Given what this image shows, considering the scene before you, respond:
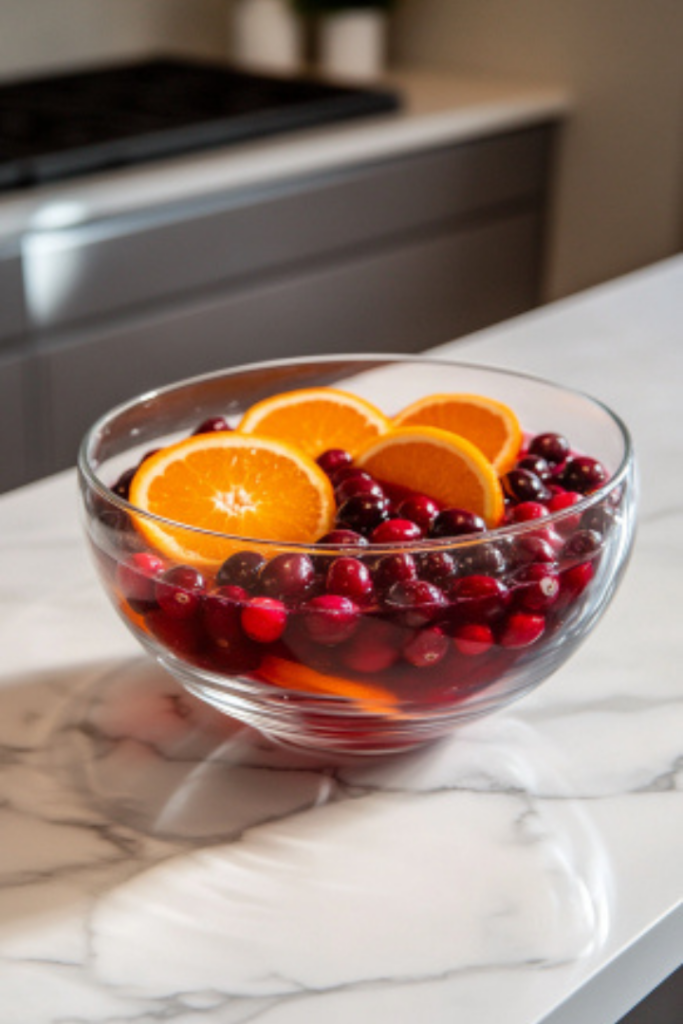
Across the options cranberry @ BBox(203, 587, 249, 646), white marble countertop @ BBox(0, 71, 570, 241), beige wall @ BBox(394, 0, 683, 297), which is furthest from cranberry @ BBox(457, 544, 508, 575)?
beige wall @ BBox(394, 0, 683, 297)

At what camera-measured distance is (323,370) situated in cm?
96

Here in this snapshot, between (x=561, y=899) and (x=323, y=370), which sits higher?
(x=323, y=370)

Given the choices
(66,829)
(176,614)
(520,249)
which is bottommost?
(520,249)

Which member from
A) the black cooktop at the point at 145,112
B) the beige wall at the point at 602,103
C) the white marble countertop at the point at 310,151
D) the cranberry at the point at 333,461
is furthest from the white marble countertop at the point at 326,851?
the beige wall at the point at 602,103

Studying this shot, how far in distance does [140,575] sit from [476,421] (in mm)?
258

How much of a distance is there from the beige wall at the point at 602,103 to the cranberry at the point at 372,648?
229cm

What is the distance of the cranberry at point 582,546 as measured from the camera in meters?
0.71

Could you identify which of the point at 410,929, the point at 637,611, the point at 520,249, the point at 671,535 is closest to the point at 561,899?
the point at 410,929

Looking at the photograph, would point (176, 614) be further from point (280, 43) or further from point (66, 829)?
point (280, 43)

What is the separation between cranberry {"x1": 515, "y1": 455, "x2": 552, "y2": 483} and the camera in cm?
83

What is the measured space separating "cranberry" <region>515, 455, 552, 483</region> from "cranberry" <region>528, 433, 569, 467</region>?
0.02 metres

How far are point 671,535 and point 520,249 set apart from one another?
199 centimetres

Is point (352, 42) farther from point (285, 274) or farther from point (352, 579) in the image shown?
point (352, 579)

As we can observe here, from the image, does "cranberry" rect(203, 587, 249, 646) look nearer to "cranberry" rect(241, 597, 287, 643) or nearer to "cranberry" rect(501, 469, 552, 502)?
"cranberry" rect(241, 597, 287, 643)
